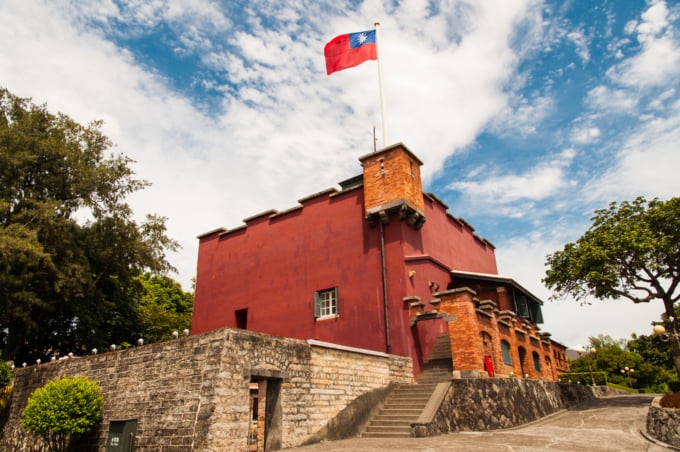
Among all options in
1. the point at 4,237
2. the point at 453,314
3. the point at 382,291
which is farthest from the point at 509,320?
the point at 4,237

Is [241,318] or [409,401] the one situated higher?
[241,318]

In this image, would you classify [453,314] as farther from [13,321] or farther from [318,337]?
[13,321]

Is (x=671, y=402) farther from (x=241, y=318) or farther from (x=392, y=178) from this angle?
(x=241, y=318)

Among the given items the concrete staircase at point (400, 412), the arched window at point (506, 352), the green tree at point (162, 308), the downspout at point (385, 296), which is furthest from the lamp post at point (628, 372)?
the green tree at point (162, 308)

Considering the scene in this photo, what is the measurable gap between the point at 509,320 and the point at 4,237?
18.2 metres

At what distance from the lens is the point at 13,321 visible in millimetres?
19484

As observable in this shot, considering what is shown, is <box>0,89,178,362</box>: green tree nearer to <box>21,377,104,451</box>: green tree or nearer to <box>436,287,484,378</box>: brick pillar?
<box>21,377,104,451</box>: green tree

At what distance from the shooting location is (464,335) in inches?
492

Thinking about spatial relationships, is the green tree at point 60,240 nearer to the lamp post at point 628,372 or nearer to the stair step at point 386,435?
the stair step at point 386,435

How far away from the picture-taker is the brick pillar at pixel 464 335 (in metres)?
12.2

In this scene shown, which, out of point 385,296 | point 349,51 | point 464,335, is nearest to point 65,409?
point 385,296

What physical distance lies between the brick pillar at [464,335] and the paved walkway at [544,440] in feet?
5.83

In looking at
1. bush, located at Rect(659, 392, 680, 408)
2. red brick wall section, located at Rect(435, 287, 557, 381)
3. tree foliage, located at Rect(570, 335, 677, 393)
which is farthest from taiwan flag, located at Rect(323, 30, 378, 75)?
tree foliage, located at Rect(570, 335, 677, 393)

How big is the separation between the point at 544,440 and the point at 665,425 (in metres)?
2.59
